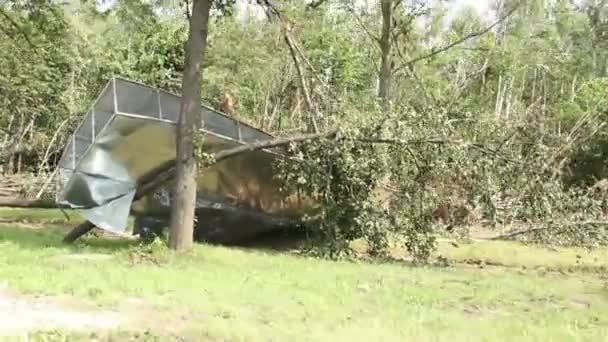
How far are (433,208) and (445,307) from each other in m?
4.03

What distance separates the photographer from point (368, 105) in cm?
1172

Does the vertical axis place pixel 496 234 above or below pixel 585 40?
below

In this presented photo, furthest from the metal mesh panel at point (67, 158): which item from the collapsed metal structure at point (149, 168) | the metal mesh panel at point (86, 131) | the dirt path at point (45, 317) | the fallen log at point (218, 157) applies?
the dirt path at point (45, 317)

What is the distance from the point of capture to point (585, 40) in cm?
3653

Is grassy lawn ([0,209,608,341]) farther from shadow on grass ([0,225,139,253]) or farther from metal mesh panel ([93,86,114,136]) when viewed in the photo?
metal mesh panel ([93,86,114,136])

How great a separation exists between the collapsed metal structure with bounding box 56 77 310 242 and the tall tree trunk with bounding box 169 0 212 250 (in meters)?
0.46

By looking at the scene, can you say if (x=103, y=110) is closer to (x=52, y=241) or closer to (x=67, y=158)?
(x=67, y=158)

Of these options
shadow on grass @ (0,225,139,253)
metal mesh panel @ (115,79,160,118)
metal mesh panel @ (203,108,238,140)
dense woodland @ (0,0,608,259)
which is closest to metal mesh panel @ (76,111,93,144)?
metal mesh panel @ (115,79,160,118)

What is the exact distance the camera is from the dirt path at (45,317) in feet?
19.0

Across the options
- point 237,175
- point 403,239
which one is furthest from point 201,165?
point 403,239

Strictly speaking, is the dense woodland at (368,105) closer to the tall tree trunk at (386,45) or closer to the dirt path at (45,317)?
the tall tree trunk at (386,45)

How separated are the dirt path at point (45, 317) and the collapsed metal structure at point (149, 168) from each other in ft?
12.6

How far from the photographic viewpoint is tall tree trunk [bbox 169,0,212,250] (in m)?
10.4

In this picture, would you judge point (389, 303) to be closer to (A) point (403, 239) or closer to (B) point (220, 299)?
(B) point (220, 299)
